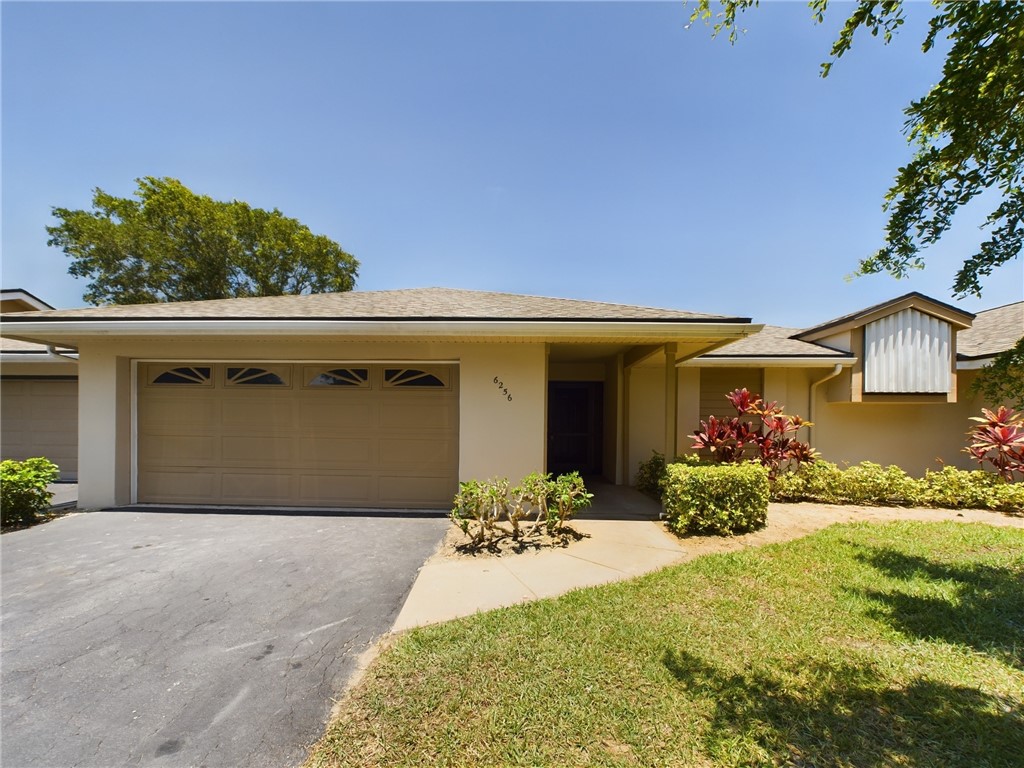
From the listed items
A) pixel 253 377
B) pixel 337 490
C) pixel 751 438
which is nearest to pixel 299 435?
pixel 337 490

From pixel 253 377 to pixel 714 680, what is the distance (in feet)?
24.4

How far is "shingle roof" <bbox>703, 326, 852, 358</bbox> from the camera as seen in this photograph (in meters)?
8.29

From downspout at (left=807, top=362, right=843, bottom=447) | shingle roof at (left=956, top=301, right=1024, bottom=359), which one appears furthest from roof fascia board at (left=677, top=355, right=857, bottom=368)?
shingle roof at (left=956, top=301, right=1024, bottom=359)

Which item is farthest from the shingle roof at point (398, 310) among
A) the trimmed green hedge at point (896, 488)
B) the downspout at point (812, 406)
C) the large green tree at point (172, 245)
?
the large green tree at point (172, 245)

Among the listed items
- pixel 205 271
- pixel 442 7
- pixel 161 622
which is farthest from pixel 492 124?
pixel 205 271

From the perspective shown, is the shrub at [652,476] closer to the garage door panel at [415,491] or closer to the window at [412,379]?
the garage door panel at [415,491]

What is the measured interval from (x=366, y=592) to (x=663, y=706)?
274cm

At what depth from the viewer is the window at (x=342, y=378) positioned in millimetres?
6688

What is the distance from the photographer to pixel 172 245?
63.1 feet

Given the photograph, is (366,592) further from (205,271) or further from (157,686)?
(205,271)

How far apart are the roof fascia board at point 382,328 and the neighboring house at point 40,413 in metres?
4.48

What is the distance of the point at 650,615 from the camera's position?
10.7 ft

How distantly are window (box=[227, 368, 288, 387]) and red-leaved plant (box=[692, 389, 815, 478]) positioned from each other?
7.39 meters

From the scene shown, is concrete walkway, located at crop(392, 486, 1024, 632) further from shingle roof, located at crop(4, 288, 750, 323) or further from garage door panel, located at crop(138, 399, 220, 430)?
garage door panel, located at crop(138, 399, 220, 430)
